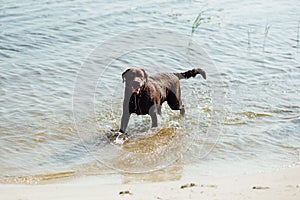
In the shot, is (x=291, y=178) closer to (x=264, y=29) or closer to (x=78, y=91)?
(x=78, y=91)

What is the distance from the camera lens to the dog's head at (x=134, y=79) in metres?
6.42

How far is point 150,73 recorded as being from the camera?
Answer: 947 centimetres

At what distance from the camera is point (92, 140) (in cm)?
671

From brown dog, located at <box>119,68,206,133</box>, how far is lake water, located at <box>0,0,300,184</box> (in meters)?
0.34

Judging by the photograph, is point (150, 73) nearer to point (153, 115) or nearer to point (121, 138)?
point (153, 115)

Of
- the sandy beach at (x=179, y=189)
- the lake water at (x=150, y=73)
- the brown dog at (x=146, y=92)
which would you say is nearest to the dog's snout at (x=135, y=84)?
the brown dog at (x=146, y=92)

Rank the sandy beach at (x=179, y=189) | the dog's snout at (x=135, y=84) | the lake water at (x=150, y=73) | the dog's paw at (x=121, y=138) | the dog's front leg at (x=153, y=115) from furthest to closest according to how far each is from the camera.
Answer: the dog's front leg at (x=153, y=115) → the dog's paw at (x=121, y=138) → the dog's snout at (x=135, y=84) → the lake water at (x=150, y=73) → the sandy beach at (x=179, y=189)

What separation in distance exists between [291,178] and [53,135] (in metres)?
3.16

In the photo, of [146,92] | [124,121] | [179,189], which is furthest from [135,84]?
[179,189]

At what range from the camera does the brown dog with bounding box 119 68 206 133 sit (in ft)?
21.2

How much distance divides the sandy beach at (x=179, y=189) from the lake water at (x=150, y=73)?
39 cm

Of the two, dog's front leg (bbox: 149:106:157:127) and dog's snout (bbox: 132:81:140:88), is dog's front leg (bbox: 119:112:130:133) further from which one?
dog's snout (bbox: 132:81:140:88)

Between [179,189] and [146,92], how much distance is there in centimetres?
230

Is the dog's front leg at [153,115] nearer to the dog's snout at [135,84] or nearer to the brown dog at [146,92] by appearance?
the brown dog at [146,92]
